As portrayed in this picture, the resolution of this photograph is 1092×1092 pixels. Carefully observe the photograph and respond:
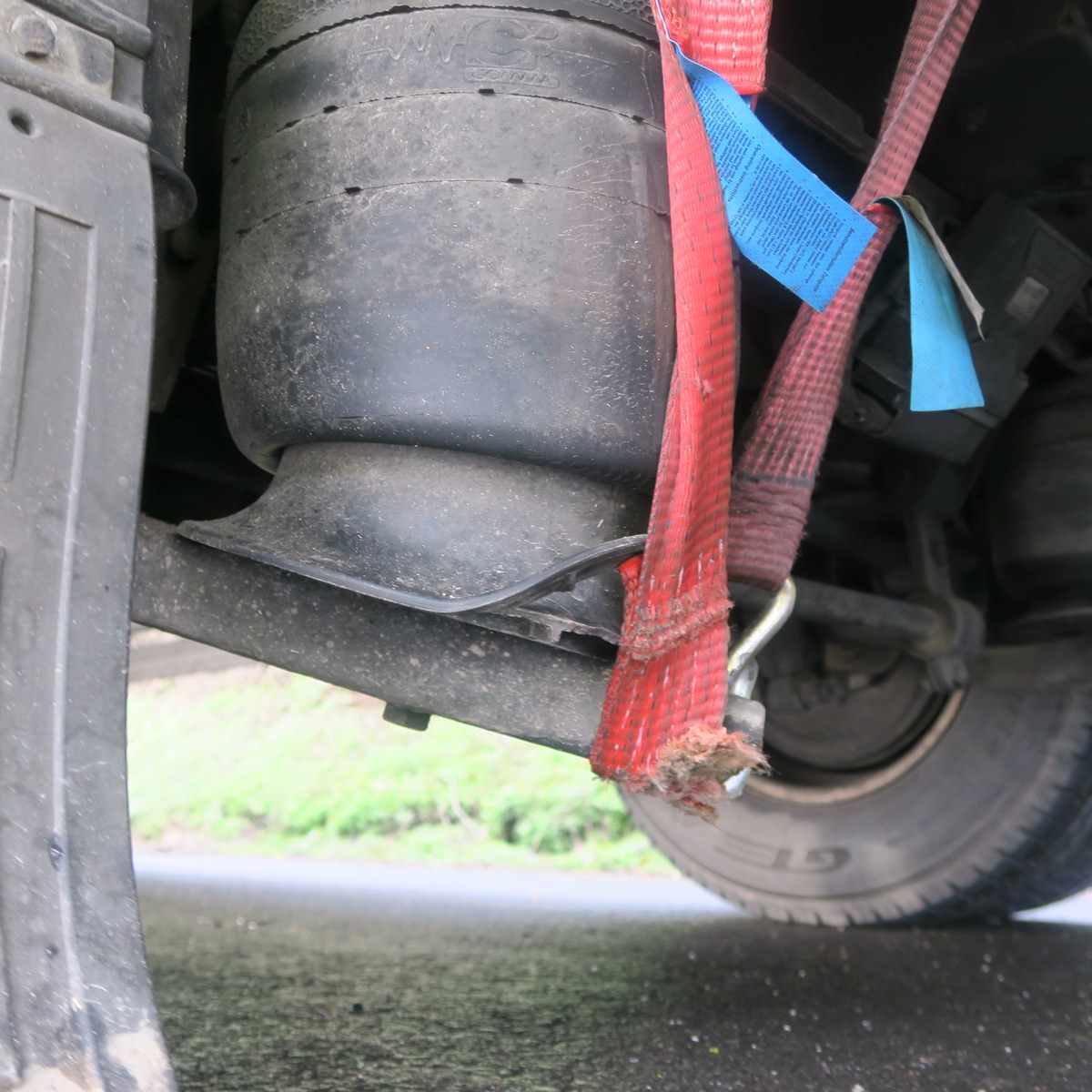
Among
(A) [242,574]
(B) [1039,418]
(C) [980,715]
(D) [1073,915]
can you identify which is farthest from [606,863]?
(A) [242,574]

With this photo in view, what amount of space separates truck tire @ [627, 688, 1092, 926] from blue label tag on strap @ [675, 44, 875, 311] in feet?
4.01

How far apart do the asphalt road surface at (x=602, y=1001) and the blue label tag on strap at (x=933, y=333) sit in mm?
624

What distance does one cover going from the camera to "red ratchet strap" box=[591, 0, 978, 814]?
2.16 ft

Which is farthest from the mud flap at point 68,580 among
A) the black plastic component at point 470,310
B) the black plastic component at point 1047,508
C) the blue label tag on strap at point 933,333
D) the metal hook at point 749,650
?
the black plastic component at point 1047,508

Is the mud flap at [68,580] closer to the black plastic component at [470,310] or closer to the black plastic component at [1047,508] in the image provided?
the black plastic component at [470,310]

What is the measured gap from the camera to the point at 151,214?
2.06 ft

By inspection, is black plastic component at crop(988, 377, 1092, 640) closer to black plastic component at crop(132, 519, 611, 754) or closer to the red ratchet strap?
the red ratchet strap

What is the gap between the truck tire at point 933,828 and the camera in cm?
164

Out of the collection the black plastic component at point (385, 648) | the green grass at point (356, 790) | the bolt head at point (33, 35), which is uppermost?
the bolt head at point (33, 35)

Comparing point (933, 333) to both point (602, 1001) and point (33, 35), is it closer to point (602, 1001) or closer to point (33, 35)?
point (33, 35)

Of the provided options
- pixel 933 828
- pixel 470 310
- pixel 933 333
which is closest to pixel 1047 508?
pixel 933 828

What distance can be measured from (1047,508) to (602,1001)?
2.94 ft

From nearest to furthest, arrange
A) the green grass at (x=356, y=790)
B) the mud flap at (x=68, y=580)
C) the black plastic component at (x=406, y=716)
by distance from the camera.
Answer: the mud flap at (x=68, y=580)
the black plastic component at (x=406, y=716)
the green grass at (x=356, y=790)

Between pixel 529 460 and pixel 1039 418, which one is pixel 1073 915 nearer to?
pixel 1039 418
